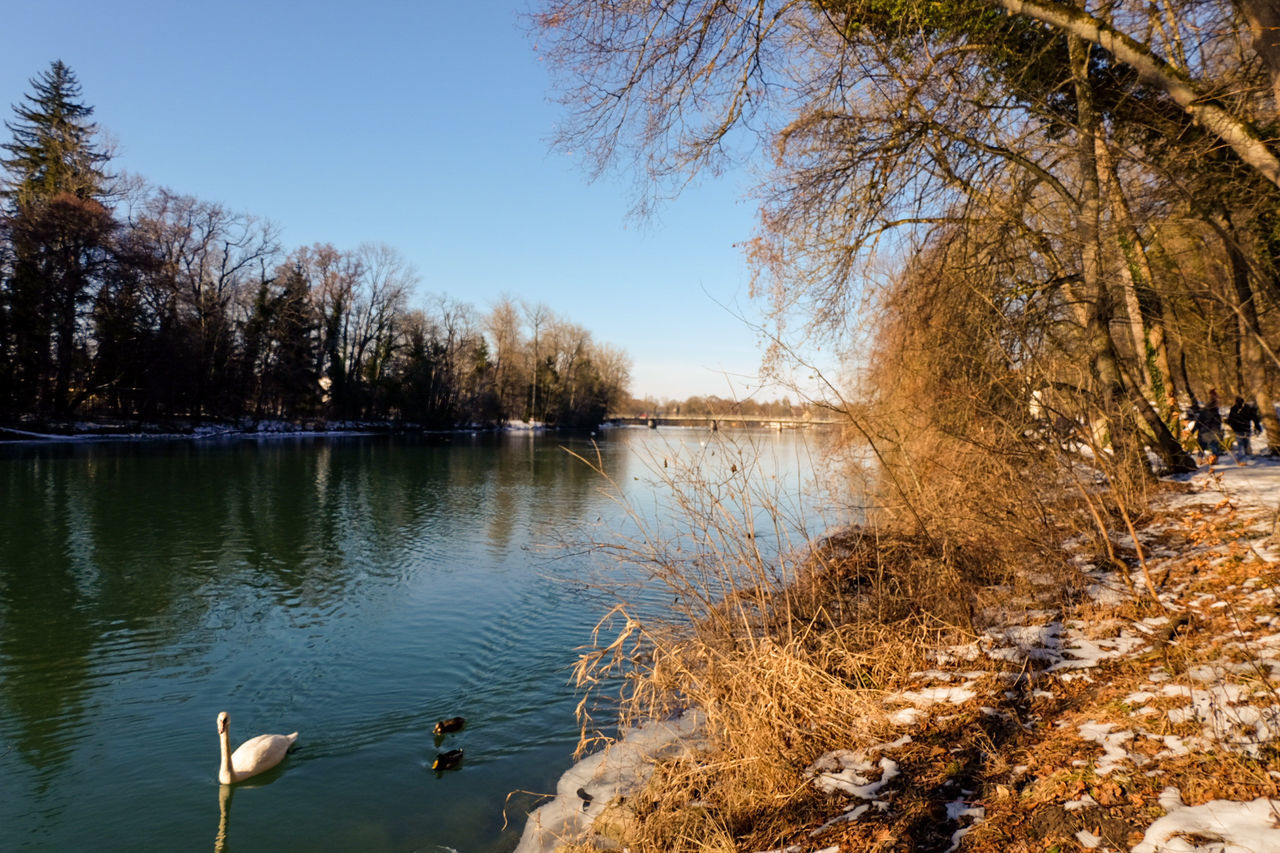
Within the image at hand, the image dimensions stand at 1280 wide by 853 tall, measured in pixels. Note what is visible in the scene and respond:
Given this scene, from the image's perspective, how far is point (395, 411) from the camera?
59.1m

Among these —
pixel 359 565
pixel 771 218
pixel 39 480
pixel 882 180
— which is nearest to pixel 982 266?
pixel 882 180

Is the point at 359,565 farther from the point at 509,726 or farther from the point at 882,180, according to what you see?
the point at 882,180

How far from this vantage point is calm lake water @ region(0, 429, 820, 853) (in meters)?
4.84

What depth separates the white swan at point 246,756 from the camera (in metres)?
5.16

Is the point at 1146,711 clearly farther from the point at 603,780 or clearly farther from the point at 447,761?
the point at 447,761

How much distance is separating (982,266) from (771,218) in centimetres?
250

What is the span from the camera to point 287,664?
746 cm

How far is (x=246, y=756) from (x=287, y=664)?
236cm

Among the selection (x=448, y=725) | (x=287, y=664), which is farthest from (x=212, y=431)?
(x=448, y=725)

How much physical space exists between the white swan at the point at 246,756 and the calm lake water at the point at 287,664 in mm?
117

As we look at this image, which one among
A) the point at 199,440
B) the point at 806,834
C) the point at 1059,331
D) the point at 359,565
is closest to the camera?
the point at 806,834

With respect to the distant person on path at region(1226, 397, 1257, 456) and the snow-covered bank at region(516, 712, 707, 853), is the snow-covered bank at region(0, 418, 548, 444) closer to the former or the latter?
the snow-covered bank at region(516, 712, 707, 853)

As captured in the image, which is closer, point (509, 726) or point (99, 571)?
point (509, 726)

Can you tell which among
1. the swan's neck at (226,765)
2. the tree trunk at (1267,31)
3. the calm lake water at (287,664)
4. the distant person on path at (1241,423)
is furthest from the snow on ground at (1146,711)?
the distant person on path at (1241,423)
